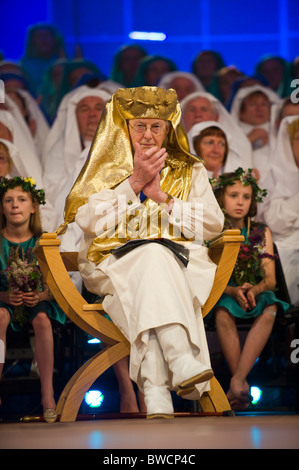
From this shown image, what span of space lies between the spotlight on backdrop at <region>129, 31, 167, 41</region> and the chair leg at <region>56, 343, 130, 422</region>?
132 inches

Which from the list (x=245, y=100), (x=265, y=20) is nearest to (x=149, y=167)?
(x=245, y=100)

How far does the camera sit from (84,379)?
158 inches

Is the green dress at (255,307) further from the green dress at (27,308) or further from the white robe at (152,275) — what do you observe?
the green dress at (27,308)

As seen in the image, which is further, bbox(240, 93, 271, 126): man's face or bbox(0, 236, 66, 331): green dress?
bbox(240, 93, 271, 126): man's face

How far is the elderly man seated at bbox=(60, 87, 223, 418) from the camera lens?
3639 mm

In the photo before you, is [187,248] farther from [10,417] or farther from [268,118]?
[268,118]

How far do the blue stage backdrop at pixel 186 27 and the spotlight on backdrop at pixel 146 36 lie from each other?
3 cm

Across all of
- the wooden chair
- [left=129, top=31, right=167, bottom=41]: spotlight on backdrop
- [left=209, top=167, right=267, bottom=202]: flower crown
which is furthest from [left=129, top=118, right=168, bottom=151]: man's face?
[left=129, top=31, right=167, bottom=41]: spotlight on backdrop

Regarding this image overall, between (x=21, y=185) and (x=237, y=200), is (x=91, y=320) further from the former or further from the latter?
(x=237, y=200)

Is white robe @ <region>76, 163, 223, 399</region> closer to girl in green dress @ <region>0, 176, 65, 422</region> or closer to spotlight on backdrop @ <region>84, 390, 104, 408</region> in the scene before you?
girl in green dress @ <region>0, 176, 65, 422</region>

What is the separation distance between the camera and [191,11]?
6.45m

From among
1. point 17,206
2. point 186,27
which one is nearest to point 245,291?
point 17,206

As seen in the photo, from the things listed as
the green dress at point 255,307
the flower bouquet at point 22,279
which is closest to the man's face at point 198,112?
the green dress at point 255,307

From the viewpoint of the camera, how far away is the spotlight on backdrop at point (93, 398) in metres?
5.08
